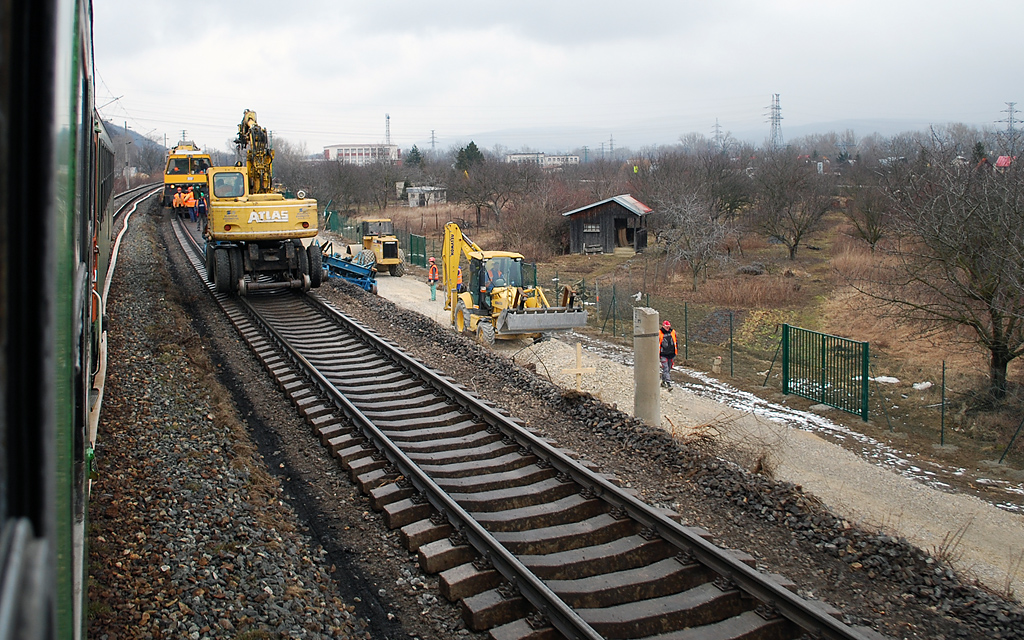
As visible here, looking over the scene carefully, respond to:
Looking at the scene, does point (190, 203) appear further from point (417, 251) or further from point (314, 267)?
point (314, 267)

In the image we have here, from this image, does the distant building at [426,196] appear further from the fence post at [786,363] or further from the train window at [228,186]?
the fence post at [786,363]

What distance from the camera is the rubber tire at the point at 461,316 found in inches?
756

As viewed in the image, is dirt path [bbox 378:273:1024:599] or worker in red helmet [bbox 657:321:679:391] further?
worker in red helmet [bbox 657:321:679:391]

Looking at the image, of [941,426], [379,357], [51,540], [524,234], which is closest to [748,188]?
[524,234]

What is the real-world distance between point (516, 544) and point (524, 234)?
122 ft

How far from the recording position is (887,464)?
1274 cm

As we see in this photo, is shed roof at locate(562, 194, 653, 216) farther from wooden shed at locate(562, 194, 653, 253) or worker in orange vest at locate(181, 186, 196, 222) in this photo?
worker in orange vest at locate(181, 186, 196, 222)

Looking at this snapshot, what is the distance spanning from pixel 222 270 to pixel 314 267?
6.90ft

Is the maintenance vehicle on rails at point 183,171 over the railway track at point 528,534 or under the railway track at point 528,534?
over

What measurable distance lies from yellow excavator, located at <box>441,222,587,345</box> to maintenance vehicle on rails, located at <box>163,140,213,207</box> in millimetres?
21807

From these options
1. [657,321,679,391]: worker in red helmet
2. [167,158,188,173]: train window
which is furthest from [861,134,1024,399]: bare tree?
[167,158,188,173]: train window

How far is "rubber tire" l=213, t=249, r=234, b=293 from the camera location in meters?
17.8

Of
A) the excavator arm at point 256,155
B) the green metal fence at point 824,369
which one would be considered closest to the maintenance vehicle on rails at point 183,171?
the excavator arm at point 256,155

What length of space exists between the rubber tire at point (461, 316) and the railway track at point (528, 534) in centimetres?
771
